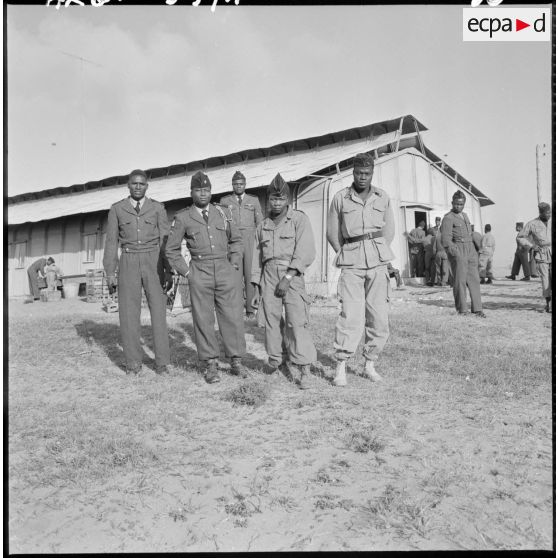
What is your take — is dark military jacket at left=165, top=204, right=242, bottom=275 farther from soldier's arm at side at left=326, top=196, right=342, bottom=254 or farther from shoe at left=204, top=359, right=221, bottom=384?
soldier's arm at side at left=326, top=196, right=342, bottom=254

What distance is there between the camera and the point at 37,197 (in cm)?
2436

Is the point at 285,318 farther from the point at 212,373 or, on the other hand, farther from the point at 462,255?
the point at 462,255

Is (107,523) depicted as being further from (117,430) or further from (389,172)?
(389,172)

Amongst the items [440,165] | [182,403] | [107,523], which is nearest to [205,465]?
[107,523]

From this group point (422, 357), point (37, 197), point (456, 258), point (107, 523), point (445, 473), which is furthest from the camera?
point (37, 197)

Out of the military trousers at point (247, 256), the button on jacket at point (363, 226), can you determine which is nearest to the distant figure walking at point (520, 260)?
the military trousers at point (247, 256)

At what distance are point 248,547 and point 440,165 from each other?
1668cm

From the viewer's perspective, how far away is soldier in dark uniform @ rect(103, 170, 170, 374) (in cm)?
577

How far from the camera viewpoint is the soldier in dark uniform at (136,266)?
5.77m

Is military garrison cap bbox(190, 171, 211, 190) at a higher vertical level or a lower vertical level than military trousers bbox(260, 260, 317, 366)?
higher

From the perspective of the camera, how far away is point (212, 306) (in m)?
5.59

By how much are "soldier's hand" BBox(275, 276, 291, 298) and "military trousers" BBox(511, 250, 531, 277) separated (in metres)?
12.0

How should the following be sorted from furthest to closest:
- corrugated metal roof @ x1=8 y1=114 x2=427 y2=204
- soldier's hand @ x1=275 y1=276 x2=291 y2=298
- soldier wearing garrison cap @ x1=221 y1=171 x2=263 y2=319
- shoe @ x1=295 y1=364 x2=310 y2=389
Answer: corrugated metal roof @ x1=8 y1=114 x2=427 y2=204 → soldier wearing garrison cap @ x1=221 y1=171 x2=263 y2=319 → soldier's hand @ x1=275 y1=276 x2=291 y2=298 → shoe @ x1=295 y1=364 x2=310 y2=389

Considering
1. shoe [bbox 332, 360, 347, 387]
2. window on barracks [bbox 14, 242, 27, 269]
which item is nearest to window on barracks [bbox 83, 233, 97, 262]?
window on barracks [bbox 14, 242, 27, 269]
